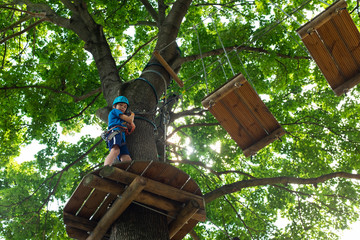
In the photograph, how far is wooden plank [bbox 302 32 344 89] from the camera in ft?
12.1

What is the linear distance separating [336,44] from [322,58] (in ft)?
0.70

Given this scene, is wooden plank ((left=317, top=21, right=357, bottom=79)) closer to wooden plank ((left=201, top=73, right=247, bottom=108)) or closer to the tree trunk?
wooden plank ((left=201, top=73, right=247, bottom=108))

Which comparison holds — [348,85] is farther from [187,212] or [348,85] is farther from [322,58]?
[187,212]

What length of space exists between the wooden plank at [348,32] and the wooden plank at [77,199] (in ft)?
10.3

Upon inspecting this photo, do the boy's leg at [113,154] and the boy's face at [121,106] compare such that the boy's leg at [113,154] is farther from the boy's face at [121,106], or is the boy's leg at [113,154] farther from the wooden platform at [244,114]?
the wooden platform at [244,114]

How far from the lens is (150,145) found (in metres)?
4.02

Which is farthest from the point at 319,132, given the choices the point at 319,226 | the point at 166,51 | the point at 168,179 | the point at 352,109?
the point at 168,179

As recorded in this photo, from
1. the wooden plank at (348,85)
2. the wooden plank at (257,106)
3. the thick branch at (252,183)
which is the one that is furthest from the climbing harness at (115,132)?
the wooden plank at (348,85)

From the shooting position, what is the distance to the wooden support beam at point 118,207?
2.98 meters

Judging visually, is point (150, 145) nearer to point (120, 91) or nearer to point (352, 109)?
point (120, 91)

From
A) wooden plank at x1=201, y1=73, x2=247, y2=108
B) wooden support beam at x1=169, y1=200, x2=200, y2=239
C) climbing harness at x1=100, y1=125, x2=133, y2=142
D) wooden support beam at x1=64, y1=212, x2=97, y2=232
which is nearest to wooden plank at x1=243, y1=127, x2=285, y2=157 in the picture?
wooden plank at x1=201, y1=73, x2=247, y2=108

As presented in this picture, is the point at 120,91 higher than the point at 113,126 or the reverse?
higher

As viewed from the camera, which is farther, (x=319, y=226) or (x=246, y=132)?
(x=319, y=226)

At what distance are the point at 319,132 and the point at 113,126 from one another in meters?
6.25
